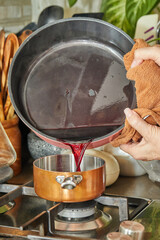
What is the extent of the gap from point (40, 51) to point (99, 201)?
16.2 inches

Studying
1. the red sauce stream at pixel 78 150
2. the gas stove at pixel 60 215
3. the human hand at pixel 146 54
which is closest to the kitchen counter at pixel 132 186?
the gas stove at pixel 60 215

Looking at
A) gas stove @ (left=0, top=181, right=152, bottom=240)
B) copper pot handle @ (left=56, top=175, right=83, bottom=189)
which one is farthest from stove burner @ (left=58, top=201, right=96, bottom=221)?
copper pot handle @ (left=56, top=175, right=83, bottom=189)

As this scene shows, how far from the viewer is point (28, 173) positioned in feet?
4.26

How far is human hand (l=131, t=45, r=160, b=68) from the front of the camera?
0.83 meters

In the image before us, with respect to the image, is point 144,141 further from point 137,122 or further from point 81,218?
point 81,218

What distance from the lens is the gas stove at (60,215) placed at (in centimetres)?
83

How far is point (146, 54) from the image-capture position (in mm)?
827

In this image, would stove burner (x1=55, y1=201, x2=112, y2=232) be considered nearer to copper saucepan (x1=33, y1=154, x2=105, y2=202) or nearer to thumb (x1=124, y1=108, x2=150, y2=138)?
copper saucepan (x1=33, y1=154, x2=105, y2=202)

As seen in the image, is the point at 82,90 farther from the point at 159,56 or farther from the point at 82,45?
the point at 159,56

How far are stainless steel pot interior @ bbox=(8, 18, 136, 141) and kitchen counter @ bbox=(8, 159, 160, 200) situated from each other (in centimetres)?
28

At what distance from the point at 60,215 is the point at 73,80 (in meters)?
0.34

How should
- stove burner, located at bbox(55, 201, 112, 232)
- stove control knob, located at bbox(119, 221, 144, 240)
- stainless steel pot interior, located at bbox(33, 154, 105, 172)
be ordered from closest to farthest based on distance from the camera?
1. stove control knob, located at bbox(119, 221, 144, 240)
2. stove burner, located at bbox(55, 201, 112, 232)
3. stainless steel pot interior, located at bbox(33, 154, 105, 172)

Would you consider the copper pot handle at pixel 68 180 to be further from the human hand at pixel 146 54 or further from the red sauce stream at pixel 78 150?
the human hand at pixel 146 54

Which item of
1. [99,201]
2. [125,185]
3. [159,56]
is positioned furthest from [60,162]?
[159,56]
